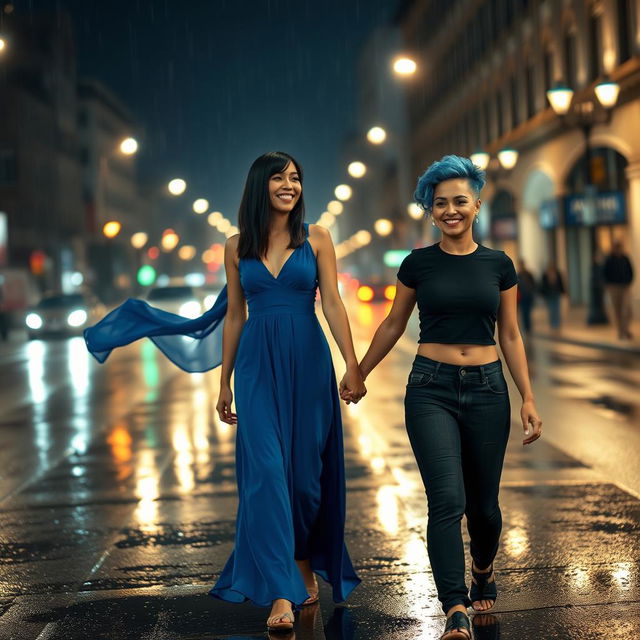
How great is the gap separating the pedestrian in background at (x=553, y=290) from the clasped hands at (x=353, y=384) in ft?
80.1

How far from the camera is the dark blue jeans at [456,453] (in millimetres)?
4883

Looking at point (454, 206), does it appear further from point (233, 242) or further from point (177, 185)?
point (177, 185)

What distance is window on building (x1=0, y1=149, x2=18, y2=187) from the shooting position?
69375 mm

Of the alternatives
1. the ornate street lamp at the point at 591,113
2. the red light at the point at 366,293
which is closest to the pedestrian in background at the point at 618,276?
the ornate street lamp at the point at 591,113

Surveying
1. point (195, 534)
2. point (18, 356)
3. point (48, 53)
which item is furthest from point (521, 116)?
point (48, 53)

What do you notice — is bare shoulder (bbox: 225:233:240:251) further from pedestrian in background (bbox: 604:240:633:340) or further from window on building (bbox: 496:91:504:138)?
window on building (bbox: 496:91:504:138)

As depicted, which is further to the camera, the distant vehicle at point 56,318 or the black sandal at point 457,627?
the distant vehicle at point 56,318

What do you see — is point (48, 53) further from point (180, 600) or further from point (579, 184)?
point (180, 600)

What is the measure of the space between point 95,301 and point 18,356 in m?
11.2

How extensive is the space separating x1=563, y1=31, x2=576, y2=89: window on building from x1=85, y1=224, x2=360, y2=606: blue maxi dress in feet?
116

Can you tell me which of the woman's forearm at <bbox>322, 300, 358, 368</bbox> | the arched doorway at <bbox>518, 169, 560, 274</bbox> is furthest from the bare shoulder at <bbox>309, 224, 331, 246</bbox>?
the arched doorway at <bbox>518, 169, 560, 274</bbox>

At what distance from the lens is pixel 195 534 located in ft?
24.2

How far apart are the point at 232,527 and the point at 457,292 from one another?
3.03 m

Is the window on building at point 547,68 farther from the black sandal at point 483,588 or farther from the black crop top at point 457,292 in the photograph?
the black sandal at point 483,588
